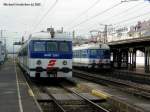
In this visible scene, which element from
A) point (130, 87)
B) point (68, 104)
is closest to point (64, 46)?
point (130, 87)

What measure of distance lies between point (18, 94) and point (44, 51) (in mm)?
5812

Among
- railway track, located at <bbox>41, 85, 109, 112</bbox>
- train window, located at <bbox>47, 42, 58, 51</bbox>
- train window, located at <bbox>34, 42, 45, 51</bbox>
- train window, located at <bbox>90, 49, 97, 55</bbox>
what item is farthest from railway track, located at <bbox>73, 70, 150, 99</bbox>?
train window, located at <bbox>90, 49, 97, 55</bbox>

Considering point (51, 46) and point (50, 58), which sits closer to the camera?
point (50, 58)

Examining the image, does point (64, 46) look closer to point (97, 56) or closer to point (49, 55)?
point (49, 55)

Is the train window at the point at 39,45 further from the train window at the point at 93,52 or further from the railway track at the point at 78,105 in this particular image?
the train window at the point at 93,52

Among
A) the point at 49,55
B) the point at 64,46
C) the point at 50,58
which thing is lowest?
the point at 50,58

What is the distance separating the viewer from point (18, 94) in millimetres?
→ 17828

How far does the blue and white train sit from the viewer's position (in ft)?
75.8

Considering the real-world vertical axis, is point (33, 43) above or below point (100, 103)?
above

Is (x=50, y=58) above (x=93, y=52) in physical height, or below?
below

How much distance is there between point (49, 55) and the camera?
76.2 feet

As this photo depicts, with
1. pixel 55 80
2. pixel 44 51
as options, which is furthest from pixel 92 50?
pixel 44 51

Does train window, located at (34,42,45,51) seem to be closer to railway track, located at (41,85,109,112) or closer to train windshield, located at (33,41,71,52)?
train windshield, located at (33,41,71,52)

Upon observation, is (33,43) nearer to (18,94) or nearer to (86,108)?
(18,94)
